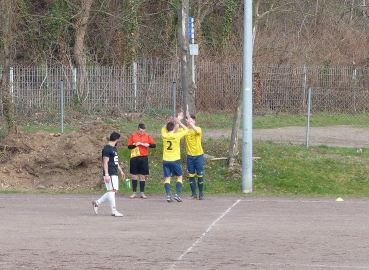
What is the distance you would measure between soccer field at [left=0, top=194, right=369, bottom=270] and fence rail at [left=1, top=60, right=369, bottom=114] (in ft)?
27.6

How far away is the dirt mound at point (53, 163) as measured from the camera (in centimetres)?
1969

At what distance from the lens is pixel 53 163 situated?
20031 millimetres

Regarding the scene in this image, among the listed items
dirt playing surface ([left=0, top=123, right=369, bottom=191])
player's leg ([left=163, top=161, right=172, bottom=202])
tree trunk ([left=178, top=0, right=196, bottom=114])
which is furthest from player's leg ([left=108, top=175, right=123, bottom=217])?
tree trunk ([left=178, top=0, right=196, bottom=114])

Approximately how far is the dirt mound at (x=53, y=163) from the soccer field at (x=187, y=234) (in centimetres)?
293

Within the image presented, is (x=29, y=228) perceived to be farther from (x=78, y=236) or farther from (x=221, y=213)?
(x=221, y=213)

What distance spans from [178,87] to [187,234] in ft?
49.6

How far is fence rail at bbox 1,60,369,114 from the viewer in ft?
80.9

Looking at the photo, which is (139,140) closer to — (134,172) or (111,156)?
(134,172)

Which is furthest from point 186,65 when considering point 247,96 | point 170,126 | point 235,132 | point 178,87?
point 178,87

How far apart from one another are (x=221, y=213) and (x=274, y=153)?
24.0 feet

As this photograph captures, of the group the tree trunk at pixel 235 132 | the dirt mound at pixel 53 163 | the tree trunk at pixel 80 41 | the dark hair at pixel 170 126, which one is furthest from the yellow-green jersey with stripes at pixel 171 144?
the tree trunk at pixel 80 41

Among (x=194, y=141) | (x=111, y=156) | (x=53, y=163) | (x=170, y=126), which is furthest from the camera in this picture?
(x=53, y=163)

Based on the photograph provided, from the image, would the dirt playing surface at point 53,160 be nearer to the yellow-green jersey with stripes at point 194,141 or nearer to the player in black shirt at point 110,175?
the yellow-green jersey with stripes at point 194,141

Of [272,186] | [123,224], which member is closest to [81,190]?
[272,186]
